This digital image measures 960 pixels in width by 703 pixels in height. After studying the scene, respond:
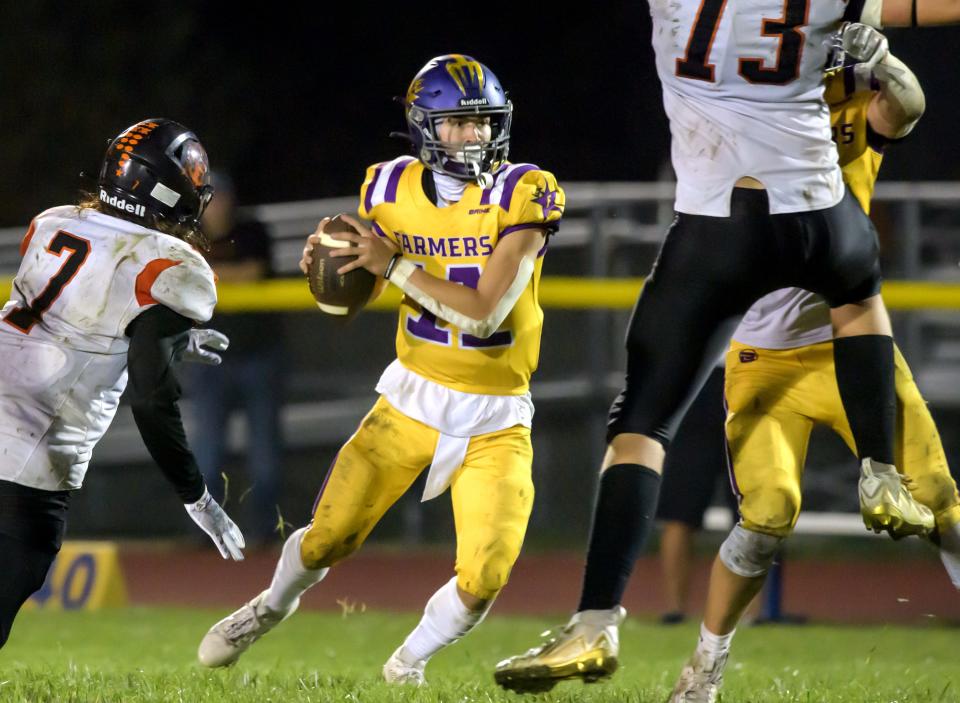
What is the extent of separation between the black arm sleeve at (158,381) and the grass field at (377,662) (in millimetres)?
701

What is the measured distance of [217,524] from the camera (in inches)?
171

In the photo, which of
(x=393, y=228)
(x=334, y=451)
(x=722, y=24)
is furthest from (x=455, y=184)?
(x=334, y=451)

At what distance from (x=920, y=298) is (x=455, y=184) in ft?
10.2

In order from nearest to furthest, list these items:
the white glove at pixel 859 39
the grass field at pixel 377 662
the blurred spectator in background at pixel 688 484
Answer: the white glove at pixel 859 39 < the grass field at pixel 377 662 < the blurred spectator in background at pixel 688 484

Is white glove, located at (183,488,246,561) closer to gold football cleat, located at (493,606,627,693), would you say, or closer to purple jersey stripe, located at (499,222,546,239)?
gold football cleat, located at (493,606,627,693)

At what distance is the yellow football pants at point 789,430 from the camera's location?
4664 mm

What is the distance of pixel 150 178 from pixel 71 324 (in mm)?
444

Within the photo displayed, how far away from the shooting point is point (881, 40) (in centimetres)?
403

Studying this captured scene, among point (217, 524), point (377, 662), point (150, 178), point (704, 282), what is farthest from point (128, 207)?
point (377, 662)

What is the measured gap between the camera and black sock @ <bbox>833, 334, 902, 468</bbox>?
410 cm

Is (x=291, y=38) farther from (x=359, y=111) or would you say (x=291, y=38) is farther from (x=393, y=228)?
(x=393, y=228)

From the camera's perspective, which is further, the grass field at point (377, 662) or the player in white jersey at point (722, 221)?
the grass field at point (377, 662)

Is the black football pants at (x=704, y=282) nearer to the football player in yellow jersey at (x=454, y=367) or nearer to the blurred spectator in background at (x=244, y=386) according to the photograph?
the football player in yellow jersey at (x=454, y=367)

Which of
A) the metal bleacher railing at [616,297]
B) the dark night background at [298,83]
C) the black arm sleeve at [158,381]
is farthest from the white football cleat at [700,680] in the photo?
the dark night background at [298,83]
